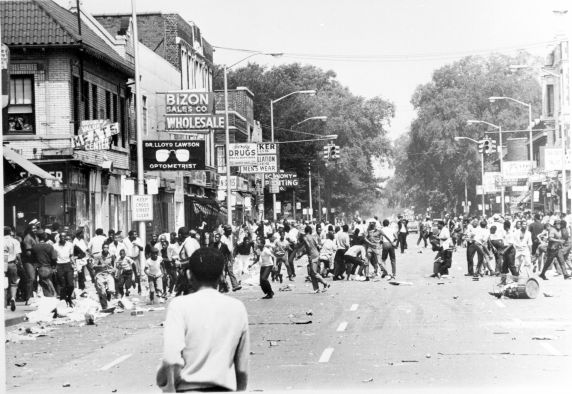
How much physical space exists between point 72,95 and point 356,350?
2247 cm

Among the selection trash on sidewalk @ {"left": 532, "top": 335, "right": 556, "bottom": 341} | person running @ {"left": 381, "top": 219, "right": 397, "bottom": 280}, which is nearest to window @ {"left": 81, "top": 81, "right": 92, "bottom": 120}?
person running @ {"left": 381, "top": 219, "right": 397, "bottom": 280}

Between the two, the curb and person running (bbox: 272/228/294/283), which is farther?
person running (bbox: 272/228/294/283)

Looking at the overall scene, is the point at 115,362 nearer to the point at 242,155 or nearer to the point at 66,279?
the point at 66,279

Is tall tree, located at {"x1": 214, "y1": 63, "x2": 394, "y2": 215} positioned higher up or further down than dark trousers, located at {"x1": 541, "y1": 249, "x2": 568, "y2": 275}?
higher up

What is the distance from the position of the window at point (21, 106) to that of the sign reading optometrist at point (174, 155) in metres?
3.62

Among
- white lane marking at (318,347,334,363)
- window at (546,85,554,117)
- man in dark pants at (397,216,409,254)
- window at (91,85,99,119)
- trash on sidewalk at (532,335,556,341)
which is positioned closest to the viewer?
white lane marking at (318,347,334,363)

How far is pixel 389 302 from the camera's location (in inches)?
1040

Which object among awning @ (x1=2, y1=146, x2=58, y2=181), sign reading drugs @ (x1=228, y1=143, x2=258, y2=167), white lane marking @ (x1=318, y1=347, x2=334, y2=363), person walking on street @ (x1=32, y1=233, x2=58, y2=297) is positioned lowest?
white lane marking @ (x1=318, y1=347, x2=334, y2=363)

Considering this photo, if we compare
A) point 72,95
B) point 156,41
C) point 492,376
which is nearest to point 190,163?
point 72,95

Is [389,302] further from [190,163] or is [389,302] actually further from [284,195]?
[284,195]

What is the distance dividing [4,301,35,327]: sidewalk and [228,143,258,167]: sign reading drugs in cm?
2308

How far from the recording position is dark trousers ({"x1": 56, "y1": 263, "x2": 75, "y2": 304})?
26.5m

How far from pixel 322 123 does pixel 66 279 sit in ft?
145

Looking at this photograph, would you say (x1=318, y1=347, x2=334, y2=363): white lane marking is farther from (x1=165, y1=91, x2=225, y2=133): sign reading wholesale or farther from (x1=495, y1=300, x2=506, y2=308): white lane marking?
(x1=165, y1=91, x2=225, y2=133): sign reading wholesale
